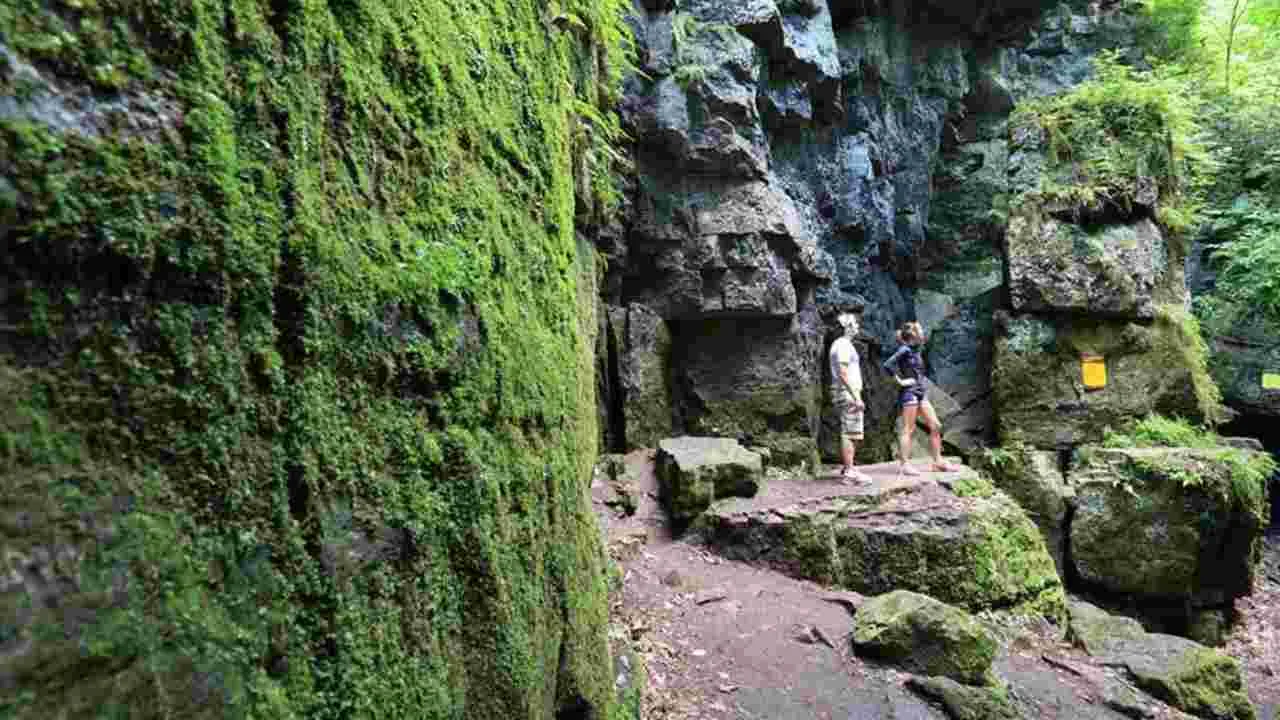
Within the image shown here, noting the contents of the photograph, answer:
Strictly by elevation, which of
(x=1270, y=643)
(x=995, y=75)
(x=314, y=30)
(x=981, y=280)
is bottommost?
(x=1270, y=643)

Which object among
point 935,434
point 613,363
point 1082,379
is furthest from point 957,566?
point 1082,379

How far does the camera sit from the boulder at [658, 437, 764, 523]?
9.27 metres

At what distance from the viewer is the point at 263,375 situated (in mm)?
1653

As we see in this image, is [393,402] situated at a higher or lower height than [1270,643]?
higher

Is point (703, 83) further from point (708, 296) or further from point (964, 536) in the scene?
point (964, 536)

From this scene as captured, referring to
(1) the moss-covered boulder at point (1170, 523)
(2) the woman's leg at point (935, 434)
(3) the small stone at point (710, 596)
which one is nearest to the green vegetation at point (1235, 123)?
(1) the moss-covered boulder at point (1170, 523)

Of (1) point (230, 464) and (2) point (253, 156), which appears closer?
(1) point (230, 464)

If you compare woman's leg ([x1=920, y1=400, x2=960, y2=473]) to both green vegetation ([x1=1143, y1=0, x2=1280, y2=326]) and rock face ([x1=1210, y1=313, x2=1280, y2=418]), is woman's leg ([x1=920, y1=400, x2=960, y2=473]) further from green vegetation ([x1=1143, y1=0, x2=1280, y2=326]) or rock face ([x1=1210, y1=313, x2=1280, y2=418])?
rock face ([x1=1210, y1=313, x2=1280, y2=418])

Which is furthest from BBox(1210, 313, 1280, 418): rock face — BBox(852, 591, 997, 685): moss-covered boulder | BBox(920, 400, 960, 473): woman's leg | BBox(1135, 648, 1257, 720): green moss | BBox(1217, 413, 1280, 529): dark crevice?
BBox(852, 591, 997, 685): moss-covered boulder

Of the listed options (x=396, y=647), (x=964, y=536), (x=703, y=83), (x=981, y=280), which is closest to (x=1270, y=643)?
(x=964, y=536)

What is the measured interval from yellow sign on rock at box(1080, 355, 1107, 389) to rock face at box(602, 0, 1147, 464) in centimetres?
198

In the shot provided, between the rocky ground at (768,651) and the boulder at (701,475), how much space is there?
1.26 ft

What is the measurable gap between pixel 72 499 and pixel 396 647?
39.8 inches

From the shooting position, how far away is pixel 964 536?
26.4 ft
